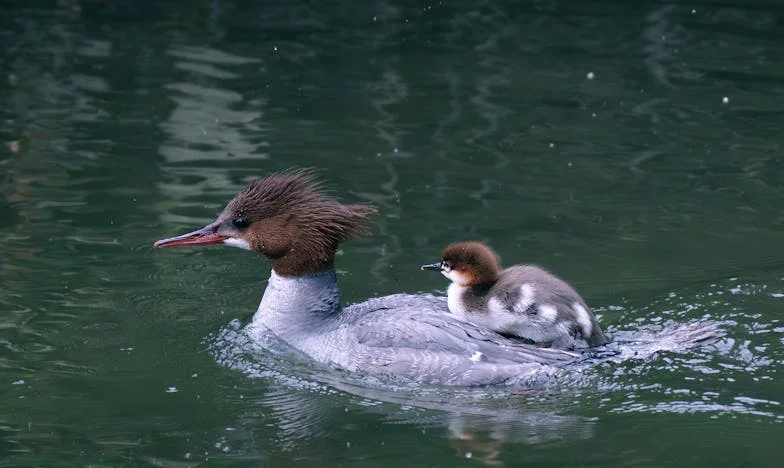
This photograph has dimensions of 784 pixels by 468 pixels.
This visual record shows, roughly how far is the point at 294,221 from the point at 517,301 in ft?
4.84

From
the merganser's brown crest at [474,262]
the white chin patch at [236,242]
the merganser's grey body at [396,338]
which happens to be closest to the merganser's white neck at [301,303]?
the merganser's grey body at [396,338]

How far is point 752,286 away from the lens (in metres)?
8.90

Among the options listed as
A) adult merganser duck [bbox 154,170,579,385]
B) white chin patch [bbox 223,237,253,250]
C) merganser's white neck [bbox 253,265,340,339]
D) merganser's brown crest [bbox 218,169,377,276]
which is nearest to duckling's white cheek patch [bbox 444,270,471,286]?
adult merganser duck [bbox 154,170,579,385]

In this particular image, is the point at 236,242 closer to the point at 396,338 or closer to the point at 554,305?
the point at 396,338

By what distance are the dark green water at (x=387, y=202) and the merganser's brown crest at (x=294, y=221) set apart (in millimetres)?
627

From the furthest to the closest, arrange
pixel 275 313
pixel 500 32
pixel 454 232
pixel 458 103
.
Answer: pixel 500 32
pixel 458 103
pixel 454 232
pixel 275 313

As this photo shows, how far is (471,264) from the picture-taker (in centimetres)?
788

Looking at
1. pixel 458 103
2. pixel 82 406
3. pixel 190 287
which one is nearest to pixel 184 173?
pixel 190 287

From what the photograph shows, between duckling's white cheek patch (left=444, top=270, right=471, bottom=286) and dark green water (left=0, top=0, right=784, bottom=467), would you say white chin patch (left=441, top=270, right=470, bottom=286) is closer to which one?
duckling's white cheek patch (left=444, top=270, right=471, bottom=286)

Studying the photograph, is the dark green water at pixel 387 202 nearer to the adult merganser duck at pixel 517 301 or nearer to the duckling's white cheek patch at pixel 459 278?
the adult merganser duck at pixel 517 301

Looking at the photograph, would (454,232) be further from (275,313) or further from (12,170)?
(12,170)

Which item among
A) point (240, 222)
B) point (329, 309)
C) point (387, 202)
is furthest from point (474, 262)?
point (387, 202)

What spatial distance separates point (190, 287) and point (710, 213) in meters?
4.05

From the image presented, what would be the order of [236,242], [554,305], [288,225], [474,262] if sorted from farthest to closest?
[236,242] → [288,225] → [474,262] → [554,305]
